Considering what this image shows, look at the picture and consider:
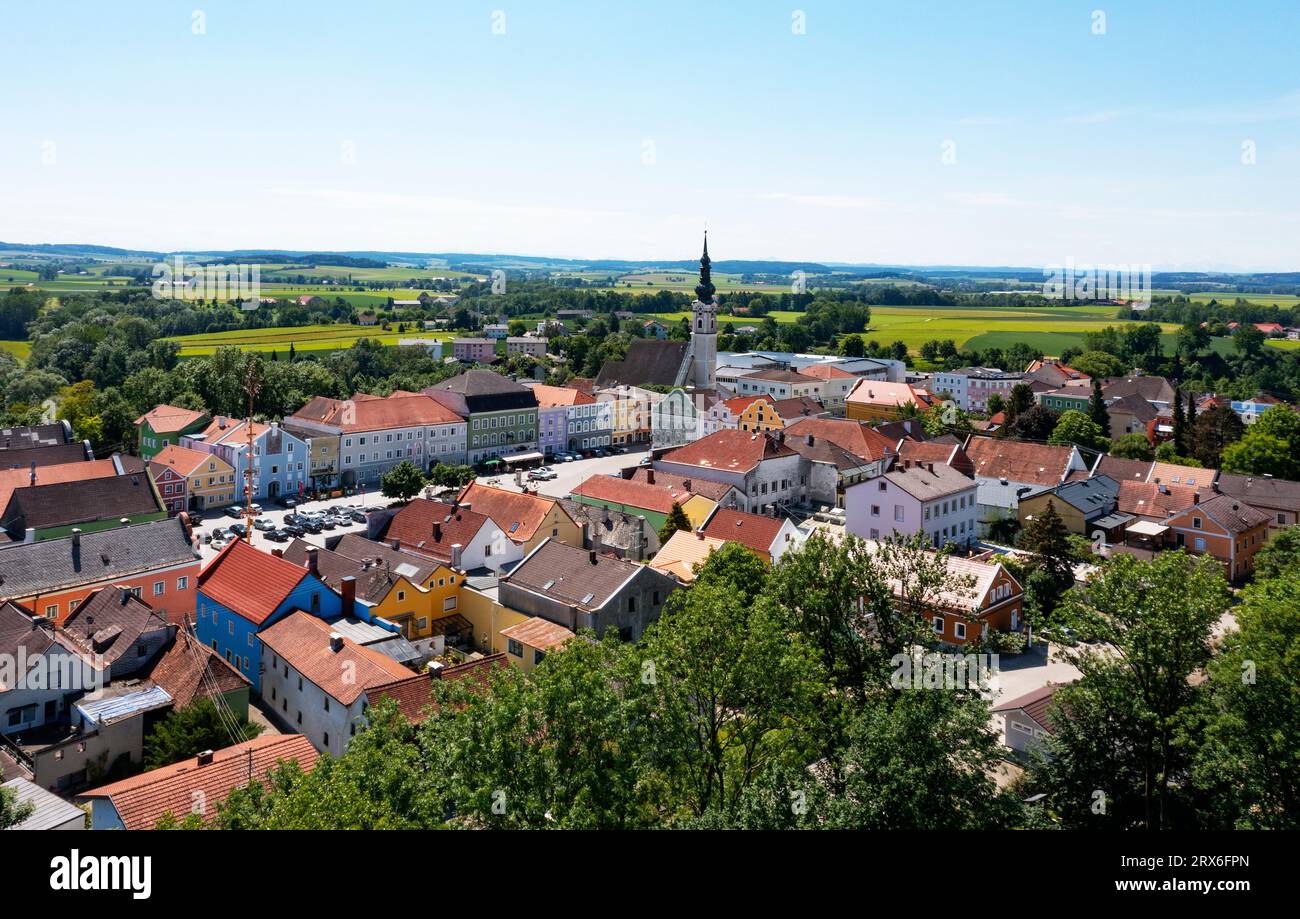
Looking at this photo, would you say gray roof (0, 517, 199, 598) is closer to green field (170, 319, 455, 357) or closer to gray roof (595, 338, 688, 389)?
gray roof (595, 338, 688, 389)

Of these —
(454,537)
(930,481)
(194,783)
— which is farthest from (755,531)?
(194,783)

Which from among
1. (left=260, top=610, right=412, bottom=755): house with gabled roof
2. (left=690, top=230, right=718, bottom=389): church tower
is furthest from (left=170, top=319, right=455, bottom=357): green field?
(left=260, top=610, right=412, bottom=755): house with gabled roof

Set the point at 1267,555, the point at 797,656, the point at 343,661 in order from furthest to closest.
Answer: the point at 1267,555, the point at 343,661, the point at 797,656

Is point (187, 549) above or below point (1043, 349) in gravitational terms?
below
